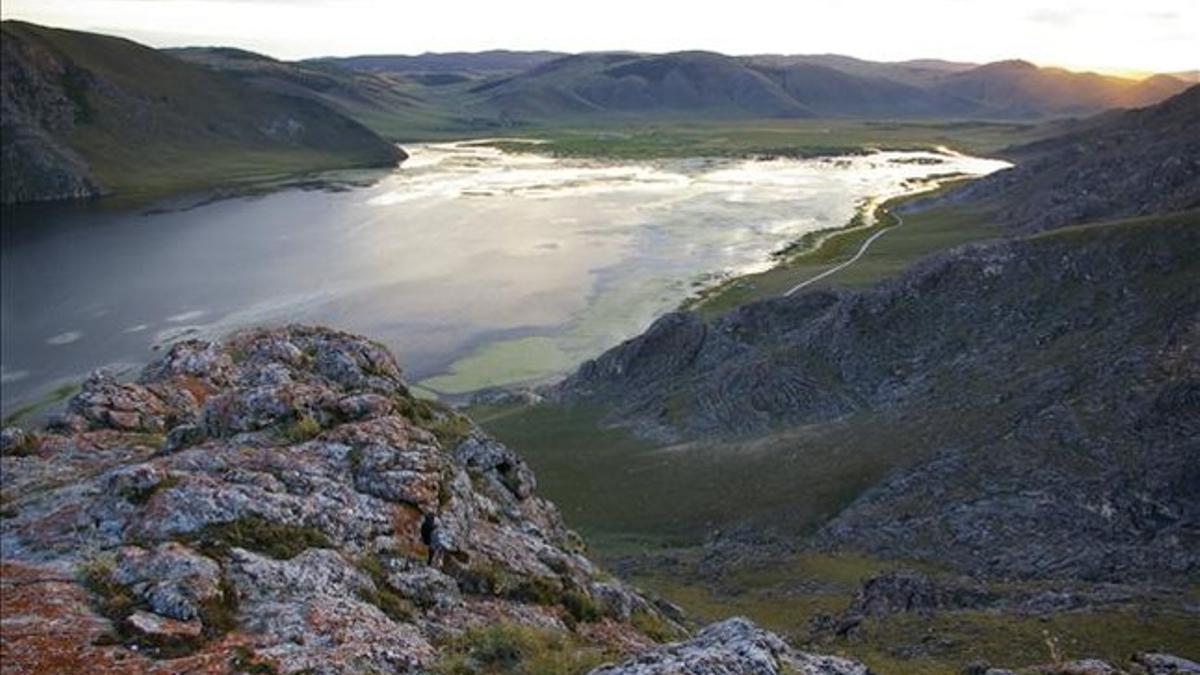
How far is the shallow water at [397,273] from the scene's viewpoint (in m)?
95.4

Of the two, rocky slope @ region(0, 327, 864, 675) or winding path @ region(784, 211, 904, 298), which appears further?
winding path @ region(784, 211, 904, 298)

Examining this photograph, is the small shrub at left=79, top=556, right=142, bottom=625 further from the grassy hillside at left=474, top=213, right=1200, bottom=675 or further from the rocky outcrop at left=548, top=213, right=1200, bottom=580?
the rocky outcrop at left=548, top=213, right=1200, bottom=580

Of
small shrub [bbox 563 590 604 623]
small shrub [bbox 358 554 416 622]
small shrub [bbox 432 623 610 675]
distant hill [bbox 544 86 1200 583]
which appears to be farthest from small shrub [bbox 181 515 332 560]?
distant hill [bbox 544 86 1200 583]

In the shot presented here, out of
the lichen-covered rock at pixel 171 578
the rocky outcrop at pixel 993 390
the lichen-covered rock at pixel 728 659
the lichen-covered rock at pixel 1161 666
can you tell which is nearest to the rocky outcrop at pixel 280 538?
A: the lichen-covered rock at pixel 171 578

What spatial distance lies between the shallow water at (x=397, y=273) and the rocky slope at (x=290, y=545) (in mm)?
54820

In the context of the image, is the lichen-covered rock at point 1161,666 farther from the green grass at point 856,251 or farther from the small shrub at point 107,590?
the green grass at point 856,251

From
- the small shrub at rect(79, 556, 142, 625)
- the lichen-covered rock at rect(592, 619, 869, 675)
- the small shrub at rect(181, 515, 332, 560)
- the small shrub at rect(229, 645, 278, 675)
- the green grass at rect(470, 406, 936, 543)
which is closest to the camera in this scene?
the lichen-covered rock at rect(592, 619, 869, 675)

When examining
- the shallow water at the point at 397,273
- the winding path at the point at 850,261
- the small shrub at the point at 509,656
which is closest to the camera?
the small shrub at the point at 509,656

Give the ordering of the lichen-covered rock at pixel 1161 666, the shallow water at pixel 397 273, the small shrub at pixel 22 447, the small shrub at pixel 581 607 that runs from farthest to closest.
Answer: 1. the shallow water at pixel 397 273
2. the small shrub at pixel 22 447
3. the small shrub at pixel 581 607
4. the lichen-covered rock at pixel 1161 666

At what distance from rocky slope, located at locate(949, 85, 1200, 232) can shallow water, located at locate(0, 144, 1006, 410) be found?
96.4ft

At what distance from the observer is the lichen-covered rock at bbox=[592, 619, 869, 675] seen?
15.6 metres

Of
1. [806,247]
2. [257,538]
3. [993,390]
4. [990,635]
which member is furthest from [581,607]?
[806,247]

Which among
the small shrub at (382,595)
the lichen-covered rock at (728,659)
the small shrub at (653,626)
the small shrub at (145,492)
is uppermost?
the small shrub at (145,492)

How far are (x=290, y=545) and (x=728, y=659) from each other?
10596 millimetres
